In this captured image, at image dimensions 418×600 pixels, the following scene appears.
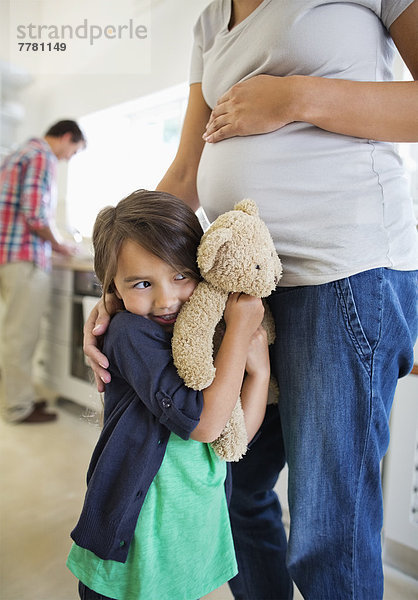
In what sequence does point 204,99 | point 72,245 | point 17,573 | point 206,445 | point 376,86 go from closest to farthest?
point 376,86 < point 206,445 < point 204,99 < point 17,573 < point 72,245

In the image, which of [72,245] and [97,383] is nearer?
[97,383]

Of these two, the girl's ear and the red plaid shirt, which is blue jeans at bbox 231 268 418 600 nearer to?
the girl's ear

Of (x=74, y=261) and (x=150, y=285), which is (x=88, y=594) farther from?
(x=74, y=261)

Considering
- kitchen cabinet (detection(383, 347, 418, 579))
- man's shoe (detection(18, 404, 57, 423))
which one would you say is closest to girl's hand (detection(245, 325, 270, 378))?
kitchen cabinet (detection(383, 347, 418, 579))

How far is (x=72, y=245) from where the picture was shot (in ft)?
6.68

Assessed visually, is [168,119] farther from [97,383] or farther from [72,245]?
[72,245]

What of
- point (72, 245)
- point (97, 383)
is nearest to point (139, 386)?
point (97, 383)

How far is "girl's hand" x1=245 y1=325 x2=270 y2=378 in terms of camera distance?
548 millimetres

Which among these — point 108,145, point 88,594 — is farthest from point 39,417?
point 88,594

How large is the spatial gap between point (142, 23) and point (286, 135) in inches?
17.0

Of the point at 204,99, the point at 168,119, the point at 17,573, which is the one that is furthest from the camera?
the point at 168,119

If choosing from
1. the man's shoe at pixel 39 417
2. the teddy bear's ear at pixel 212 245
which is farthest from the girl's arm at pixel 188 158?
the man's shoe at pixel 39 417

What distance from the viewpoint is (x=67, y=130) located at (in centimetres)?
164

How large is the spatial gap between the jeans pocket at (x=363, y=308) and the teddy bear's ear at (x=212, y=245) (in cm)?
14
